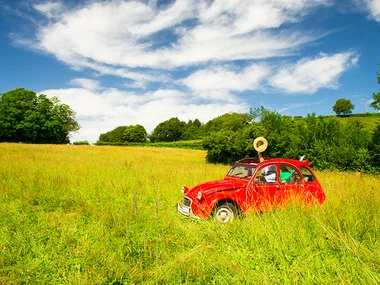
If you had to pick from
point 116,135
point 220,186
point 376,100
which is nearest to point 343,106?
point 376,100

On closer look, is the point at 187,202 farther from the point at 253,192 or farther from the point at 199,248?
the point at 199,248

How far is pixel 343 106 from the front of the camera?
95312mm

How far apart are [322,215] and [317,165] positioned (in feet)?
66.5

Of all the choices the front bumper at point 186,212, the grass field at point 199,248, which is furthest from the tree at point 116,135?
the grass field at point 199,248

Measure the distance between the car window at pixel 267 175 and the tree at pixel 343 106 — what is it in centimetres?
10735

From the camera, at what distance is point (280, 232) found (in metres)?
3.55

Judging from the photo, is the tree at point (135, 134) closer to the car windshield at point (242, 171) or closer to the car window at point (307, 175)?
the car windshield at point (242, 171)

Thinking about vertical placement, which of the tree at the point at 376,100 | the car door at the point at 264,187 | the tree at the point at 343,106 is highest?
the tree at the point at 343,106

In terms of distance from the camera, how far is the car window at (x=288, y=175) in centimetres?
594

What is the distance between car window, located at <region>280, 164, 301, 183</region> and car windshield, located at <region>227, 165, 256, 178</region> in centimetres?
79

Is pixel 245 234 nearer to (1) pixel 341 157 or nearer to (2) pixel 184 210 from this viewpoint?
(2) pixel 184 210

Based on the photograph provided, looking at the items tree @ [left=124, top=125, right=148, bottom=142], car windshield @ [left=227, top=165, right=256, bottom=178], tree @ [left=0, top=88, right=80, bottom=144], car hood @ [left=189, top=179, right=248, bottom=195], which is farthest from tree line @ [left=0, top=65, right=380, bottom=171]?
tree @ [left=124, top=125, right=148, bottom=142]

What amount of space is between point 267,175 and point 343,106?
110 metres

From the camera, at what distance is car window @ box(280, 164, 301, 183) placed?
5938 mm
